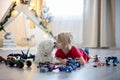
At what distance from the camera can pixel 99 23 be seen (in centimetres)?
473

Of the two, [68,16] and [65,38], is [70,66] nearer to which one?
[65,38]

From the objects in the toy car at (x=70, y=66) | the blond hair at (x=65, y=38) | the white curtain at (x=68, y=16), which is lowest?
the toy car at (x=70, y=66)

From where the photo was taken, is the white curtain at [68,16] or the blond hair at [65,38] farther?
the white curtain at [68,16]

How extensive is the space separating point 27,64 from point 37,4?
3.09 m

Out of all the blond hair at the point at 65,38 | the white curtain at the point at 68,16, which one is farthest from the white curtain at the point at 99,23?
the blond hair at the point at 65,38

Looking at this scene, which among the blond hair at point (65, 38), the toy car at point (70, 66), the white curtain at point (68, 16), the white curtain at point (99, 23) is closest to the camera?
the toy car at point (70, 66)

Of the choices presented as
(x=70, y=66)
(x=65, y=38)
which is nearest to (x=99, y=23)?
(x=65, y=38)

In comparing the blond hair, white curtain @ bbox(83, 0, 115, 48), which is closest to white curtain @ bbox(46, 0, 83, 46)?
white curtain @ bbox(83, 0, 115, 48)

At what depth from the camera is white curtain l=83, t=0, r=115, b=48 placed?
15.1 ft

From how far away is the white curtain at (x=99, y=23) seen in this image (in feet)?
15.1

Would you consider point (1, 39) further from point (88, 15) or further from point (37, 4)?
point (88, 15)

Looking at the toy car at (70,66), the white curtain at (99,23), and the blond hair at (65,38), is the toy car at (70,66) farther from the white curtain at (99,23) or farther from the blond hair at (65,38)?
the white curtain at (99,23)

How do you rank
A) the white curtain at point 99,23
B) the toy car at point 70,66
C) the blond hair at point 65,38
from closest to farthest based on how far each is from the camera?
the toy car at point 70,66 < the blond hair at point 65,38 < the white curtain at point 99,23

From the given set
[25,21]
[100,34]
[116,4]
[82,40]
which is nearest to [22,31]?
[25,21]
